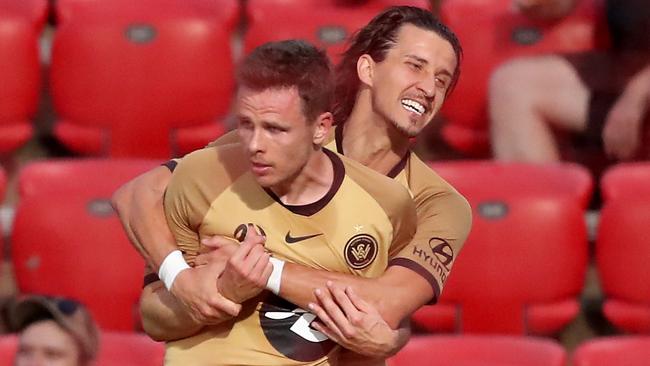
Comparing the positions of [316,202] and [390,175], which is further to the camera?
[390,175]

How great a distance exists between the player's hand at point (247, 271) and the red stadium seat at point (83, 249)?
150cm

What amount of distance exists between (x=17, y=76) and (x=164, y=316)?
1956mm

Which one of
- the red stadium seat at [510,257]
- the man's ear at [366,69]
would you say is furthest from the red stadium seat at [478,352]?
the man's ear at [366,69]

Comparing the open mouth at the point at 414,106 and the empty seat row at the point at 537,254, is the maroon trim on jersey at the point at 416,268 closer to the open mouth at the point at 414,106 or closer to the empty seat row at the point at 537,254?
the open mouth at the point at 414,106

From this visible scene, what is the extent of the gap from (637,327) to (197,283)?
1.79m

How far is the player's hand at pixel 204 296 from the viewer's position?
9.90 feet

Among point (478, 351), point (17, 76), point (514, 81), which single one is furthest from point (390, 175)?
point (17, 76)

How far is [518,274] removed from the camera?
4.52m

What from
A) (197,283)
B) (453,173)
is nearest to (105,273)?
(453,173)

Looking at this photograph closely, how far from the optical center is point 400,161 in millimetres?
3469

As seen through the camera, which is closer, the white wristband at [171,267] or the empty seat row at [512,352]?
the white wristband at [171,267]

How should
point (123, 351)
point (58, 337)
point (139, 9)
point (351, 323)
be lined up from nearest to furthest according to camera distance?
point (351, 323)
point (58, 337)
point (123, 351)
point (139, 9)

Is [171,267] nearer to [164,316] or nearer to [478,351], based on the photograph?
[164,316]

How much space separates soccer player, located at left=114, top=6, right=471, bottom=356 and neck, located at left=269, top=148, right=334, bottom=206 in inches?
4.6
